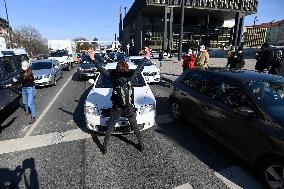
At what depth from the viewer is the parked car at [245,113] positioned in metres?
3.52

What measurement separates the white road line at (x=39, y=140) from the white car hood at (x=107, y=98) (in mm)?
843

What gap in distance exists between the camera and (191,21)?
2012 inches

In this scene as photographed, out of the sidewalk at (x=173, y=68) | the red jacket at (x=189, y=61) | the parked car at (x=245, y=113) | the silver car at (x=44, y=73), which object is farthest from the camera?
the sidewalk at (x=173, y=68)

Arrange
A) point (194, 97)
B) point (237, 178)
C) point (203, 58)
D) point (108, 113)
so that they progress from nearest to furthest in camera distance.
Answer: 1. point (237, 178)
2. point (108, 113)
3. point (194, 97)
4. point (203, 58)

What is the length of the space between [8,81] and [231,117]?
6425 mm

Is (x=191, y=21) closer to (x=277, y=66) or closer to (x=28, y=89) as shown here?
(x=277, y=66)

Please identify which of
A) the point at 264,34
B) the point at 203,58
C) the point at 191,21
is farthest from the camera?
the point at 264,34

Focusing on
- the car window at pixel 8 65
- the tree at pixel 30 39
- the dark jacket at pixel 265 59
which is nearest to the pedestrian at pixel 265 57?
the dark jacket at pixel 265 59

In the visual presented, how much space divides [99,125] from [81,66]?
1095 centimetres

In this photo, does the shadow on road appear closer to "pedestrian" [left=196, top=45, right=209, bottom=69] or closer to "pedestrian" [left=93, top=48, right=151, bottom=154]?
"pedestrian" [left=93, top=48, right=151, bottom=154]

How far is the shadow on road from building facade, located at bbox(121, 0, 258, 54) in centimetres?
3314

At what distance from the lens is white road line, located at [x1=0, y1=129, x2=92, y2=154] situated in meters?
5.34

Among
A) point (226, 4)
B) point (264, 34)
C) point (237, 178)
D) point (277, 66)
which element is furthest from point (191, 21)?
point (264, 34)

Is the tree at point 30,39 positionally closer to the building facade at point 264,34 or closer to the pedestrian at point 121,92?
the pedestrian at point 121,92
